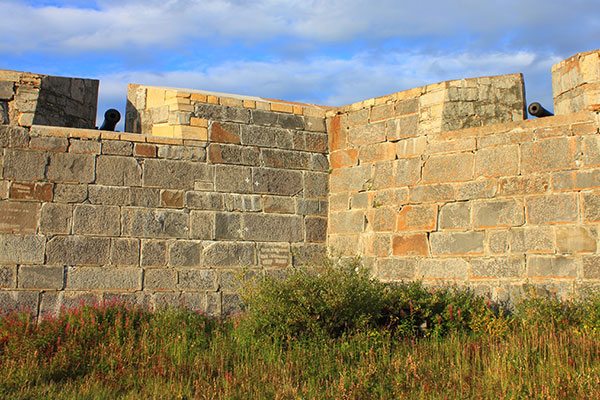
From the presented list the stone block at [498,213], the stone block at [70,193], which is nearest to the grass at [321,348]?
the stone block at [498,213]

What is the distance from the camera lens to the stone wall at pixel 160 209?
773cm

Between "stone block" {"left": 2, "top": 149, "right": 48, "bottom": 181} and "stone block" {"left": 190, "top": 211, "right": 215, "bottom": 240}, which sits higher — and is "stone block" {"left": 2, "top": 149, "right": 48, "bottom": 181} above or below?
above

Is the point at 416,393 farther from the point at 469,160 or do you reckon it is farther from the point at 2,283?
the point at 2,283

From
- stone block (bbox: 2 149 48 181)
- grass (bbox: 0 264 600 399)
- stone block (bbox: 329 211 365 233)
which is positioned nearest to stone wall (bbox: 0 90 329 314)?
stone block (bbox: 2 149 48 181)

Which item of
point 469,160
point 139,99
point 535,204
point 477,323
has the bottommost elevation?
point 477,323

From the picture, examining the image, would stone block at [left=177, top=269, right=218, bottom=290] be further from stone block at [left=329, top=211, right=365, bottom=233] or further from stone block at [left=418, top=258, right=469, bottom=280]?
stone block at [left=418, top=258, right=469, bottom=280]

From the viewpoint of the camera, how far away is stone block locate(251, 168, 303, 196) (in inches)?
354

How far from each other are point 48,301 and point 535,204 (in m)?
6.09

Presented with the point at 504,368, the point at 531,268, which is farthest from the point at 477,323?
the point at 504,368

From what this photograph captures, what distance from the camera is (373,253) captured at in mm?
8852

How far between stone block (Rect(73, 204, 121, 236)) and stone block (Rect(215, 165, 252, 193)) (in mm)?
1454

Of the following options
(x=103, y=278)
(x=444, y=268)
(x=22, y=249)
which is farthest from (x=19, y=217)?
(x=444, y=268)

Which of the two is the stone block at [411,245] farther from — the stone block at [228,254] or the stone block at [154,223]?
the stone block at [154,223]

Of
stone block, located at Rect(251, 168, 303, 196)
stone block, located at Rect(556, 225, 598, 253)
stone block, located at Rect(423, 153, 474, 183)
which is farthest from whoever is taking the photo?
stone block, located at Rect(251, 168, 303, 196)
